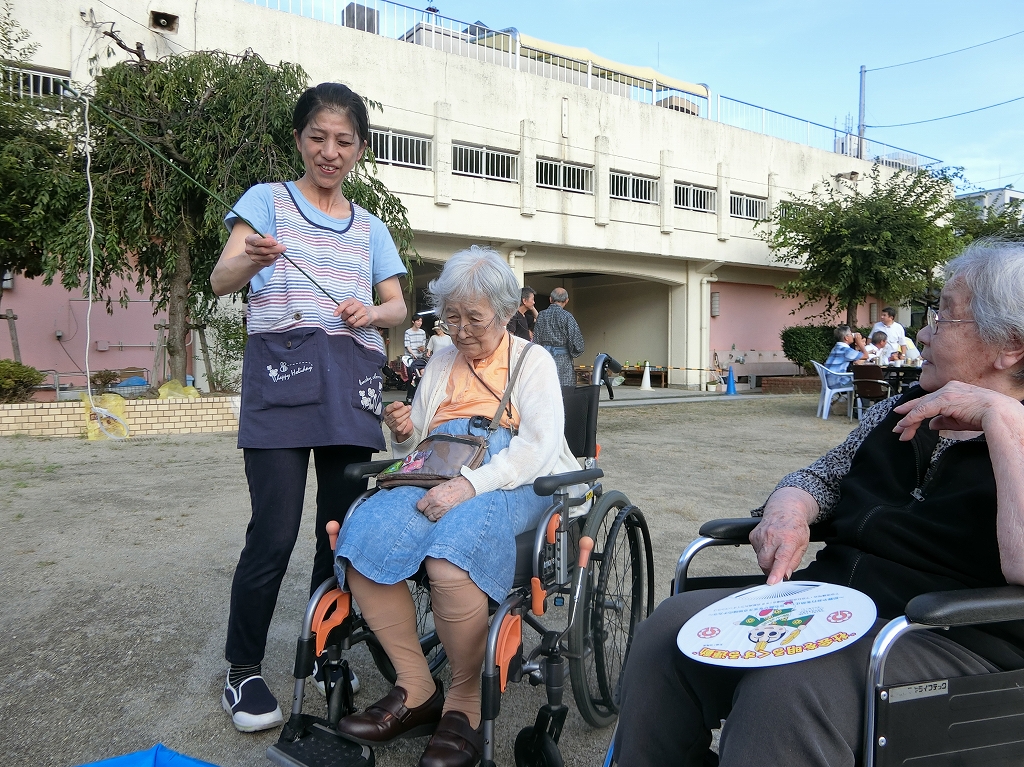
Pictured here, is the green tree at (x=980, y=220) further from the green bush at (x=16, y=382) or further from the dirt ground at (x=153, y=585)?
the green bush at (x=16, y=382)

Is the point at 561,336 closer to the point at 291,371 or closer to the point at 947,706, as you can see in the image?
the point at 291,371

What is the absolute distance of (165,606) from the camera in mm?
3137

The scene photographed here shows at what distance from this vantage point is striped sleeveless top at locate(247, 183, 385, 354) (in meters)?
2.14

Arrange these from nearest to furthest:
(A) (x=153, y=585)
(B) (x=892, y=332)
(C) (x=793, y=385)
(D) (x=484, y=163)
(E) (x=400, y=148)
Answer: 1. (A) (x=153, y=585)
2. (B) (x=892, y=332)
3. (E) (x=400, y=148)
4. (D) (x=484, y=163)
5. (C) (x=793, y=385)

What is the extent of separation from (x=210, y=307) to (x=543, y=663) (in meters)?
9.21

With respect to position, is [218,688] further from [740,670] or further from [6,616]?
[740,670]

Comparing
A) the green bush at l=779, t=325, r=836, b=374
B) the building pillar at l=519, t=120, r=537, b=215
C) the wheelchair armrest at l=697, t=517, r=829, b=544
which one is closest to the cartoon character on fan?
the wheelchair armrest at l=697, t=517, r=829, b=544

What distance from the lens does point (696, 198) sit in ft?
59.9

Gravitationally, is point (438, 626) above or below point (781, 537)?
below

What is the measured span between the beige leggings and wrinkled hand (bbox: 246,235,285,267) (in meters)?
0.81

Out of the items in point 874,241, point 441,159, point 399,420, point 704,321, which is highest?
point 441,159

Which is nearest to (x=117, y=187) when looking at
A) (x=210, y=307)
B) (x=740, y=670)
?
(x=210, y=307)

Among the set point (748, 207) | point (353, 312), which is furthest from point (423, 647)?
point (748, 207)

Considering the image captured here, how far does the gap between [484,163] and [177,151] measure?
7.26 m
